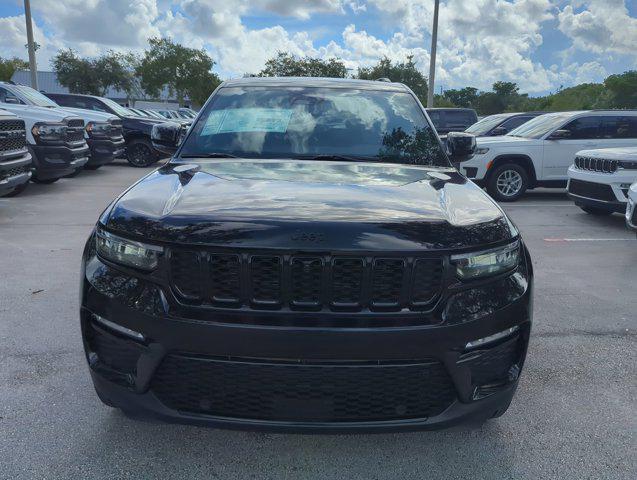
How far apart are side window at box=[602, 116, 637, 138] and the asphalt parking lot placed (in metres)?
7.00

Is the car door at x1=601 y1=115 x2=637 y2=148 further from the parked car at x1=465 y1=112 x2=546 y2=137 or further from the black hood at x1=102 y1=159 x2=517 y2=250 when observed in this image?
the black hood at x1=102 y1=159 x2=517 y2=250

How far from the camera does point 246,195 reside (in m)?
2.48

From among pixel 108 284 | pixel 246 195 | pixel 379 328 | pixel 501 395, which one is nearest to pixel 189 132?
pixel 246 195

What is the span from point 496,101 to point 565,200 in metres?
72.0

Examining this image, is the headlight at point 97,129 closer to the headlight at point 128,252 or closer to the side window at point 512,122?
the side window at point 512,122

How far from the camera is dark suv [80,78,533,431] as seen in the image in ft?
Result: 6.92

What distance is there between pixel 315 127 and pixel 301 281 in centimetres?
172

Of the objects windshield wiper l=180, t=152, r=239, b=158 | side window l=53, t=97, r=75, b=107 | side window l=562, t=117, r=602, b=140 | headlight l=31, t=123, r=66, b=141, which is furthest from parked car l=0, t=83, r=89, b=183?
side window l=562, t=117, r=602, b=140

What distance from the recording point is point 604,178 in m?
8.21

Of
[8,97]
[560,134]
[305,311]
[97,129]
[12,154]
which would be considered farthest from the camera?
[97,129]

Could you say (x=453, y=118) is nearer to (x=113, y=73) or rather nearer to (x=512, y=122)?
(x=512, y=122)

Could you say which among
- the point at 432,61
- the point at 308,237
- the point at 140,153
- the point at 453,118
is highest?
the point at 432,61

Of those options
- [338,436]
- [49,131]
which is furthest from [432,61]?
[338,436]

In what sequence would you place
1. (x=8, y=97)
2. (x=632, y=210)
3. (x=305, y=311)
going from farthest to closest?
(x=8, y=97) → (x=632, y=210) → (x=305, y=311)
